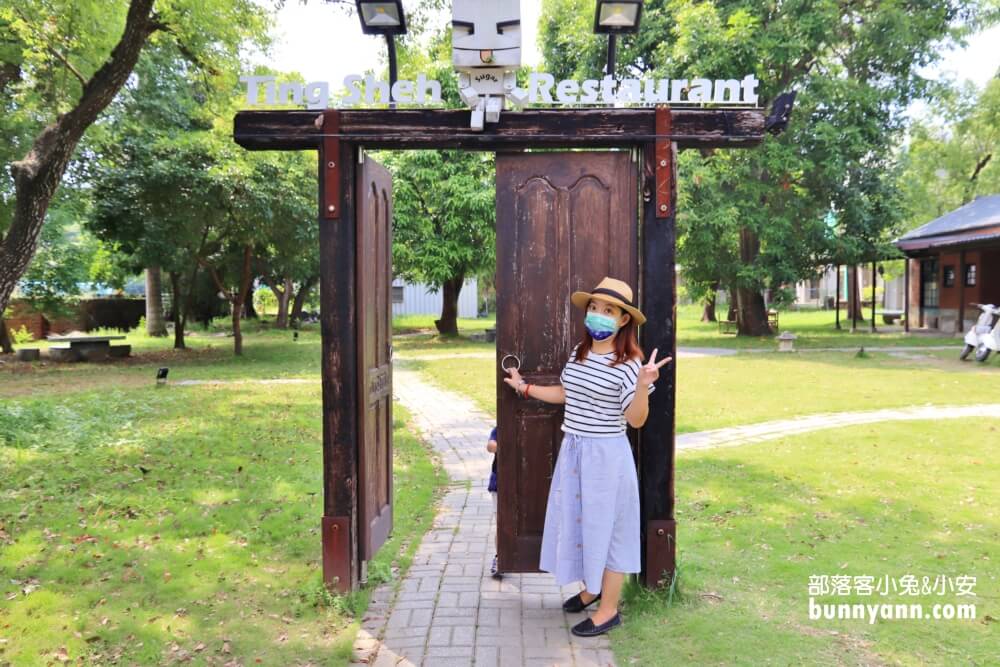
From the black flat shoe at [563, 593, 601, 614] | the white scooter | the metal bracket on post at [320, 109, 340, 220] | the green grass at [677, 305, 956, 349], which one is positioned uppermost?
the metal bracket on post at [320, 109, 340, 220]

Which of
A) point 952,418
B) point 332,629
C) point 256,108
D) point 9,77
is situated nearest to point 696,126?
point 256,108

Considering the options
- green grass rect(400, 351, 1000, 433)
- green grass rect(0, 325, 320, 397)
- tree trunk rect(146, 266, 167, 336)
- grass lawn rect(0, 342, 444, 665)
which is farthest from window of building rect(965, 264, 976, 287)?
tree trunk rect(146, 266, 167, 336)

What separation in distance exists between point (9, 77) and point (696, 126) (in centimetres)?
1320

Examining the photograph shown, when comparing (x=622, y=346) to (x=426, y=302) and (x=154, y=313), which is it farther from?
(x=426, y=302)

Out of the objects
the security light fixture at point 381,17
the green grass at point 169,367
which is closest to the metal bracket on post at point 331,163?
the security light fixture at point 381,17

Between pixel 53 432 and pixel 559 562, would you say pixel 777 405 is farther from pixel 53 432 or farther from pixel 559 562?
pixel 53 432

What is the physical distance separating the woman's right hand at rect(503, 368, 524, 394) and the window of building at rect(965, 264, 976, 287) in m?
28.7

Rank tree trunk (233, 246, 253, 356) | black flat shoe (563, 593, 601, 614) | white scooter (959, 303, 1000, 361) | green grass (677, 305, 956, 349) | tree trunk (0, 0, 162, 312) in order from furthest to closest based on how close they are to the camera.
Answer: green grass (677, 305, 956, 349)
tree trunk (233, 246, 253, 356)
white scooter (959, 303, 1000, 361)
tree trunk (0, 0, 162, 312)
black flat shoe (563, 593, 601, 614)

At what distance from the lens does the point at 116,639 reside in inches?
161

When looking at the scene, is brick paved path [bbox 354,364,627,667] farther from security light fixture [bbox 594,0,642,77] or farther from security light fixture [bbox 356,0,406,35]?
security light fixture [bbox 356,0,406,35]

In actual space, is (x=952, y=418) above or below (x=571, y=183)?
below

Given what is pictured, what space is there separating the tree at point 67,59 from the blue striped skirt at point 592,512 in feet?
27.9

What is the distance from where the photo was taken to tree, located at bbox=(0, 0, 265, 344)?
943 cm

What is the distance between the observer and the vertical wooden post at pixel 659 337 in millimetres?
4309
